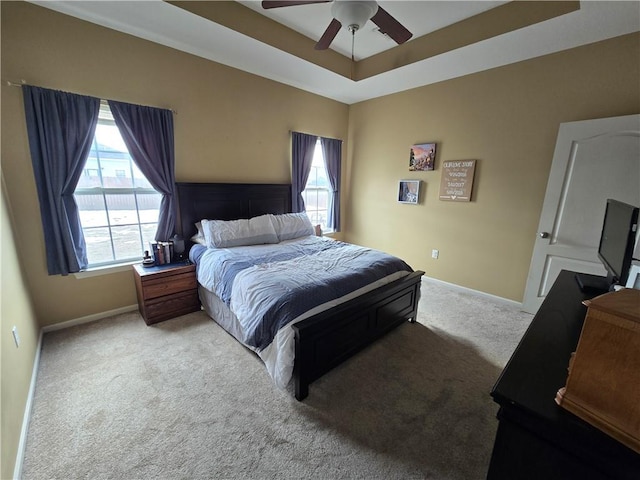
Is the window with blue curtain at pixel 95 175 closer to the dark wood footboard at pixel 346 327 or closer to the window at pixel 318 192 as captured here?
the window at pixel 318 192

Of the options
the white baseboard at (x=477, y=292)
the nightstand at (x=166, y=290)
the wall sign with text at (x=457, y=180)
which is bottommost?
the white baseboard at (x=477, y=292)

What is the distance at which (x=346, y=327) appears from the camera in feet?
6.57

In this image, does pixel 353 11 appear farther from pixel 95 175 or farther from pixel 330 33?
pixel 95 175

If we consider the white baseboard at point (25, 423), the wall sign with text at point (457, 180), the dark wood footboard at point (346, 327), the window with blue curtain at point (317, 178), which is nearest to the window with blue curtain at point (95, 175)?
the white baseboard at point (25, 423)

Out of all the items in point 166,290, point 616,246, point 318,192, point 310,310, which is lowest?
point 166,290

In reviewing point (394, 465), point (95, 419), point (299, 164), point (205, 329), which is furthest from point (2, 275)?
point (299, 164)

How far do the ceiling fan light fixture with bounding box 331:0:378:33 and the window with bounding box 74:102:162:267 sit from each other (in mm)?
2228

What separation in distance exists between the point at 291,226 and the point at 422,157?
6.74ft

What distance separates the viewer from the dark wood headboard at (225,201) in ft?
10.1

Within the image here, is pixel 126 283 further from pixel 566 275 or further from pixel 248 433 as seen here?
pixel 566 275

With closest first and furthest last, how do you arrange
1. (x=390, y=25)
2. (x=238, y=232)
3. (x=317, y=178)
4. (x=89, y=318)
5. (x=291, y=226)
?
1. (x=390, y=25)
2. (x=89, y=318)
3. (x=238, y=232)
4. (x=291, y=226)
5. (x=317, y=178)

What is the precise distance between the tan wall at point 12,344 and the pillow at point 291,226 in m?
2.22

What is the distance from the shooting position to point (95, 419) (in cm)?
163

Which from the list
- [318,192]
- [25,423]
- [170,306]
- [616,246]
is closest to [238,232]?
[170,306]
